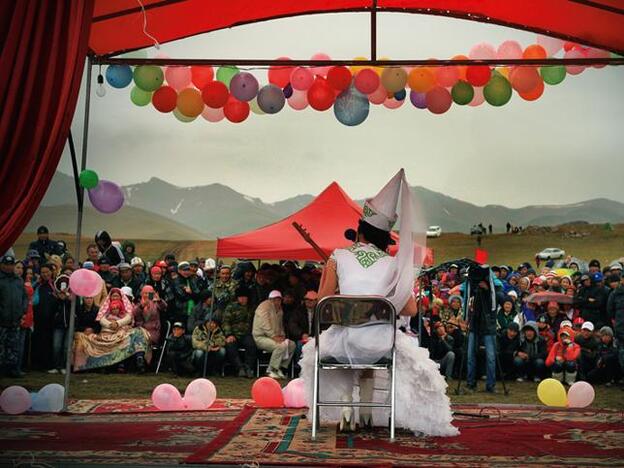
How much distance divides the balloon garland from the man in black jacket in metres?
3.60

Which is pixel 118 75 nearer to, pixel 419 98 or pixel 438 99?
pixel 419 98

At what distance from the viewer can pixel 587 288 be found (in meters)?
13.9

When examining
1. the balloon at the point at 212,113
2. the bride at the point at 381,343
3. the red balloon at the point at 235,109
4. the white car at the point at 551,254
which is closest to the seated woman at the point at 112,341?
the balloon at the point at 212,113

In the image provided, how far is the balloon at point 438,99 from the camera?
10.1 m

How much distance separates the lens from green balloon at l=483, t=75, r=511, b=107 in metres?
9.98

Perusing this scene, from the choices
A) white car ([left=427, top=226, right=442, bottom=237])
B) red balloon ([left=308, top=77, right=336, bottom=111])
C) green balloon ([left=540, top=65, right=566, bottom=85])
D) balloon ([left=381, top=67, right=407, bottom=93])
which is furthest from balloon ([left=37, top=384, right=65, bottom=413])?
white car ([left=427, top=226, right=442, bottom=237])

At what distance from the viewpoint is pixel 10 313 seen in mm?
12195

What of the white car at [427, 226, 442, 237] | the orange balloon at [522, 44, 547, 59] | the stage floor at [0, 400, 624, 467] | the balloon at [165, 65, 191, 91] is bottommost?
the stage floor at [0, 400, 624, 467]

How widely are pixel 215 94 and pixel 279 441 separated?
198 inches

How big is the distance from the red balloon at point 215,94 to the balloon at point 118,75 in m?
0.99

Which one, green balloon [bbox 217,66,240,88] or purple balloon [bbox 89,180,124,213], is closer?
purple balloon [bbox 89,180,124,213]

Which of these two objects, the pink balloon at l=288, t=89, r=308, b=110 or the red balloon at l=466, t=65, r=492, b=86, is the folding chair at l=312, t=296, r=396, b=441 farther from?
the pink balloon at l=288, t=89, r=308, b=110

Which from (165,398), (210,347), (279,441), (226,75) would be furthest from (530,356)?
(279,441)

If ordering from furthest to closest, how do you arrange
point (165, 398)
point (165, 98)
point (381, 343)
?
point (165, 98) → point (165, 398) → point (381, 343)
